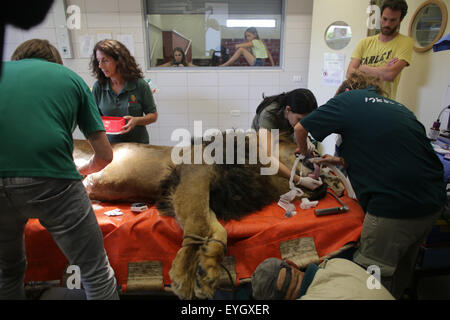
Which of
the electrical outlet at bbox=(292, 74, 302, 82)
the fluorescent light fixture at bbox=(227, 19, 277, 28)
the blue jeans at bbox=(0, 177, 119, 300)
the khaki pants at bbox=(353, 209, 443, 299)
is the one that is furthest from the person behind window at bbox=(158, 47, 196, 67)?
the khaki pants at bbox=(353, 209, 443, 299)

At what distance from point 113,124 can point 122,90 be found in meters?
0.39

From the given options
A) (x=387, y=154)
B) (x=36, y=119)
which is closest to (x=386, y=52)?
(x=387, y=154)

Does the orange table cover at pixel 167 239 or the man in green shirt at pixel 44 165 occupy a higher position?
the man in green shirt at pixel 44 165

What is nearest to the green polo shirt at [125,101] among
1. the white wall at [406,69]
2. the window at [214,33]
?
the window at [214,33]

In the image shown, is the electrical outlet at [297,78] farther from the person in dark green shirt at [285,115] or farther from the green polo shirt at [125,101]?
the green polo shirt at [125,101]

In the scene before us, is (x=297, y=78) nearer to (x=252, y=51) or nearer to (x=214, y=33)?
(x=252, y=51)

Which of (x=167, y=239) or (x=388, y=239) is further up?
(x=388, y=239)

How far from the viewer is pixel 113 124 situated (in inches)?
75.7

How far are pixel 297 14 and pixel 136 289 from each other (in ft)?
12.2

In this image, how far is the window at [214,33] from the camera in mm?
3865

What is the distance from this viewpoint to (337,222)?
161 centimetres

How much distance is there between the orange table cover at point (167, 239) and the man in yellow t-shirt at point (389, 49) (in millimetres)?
1427

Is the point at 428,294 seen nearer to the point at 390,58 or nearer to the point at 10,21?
the point at 390,58

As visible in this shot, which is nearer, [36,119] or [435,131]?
[36,119]
